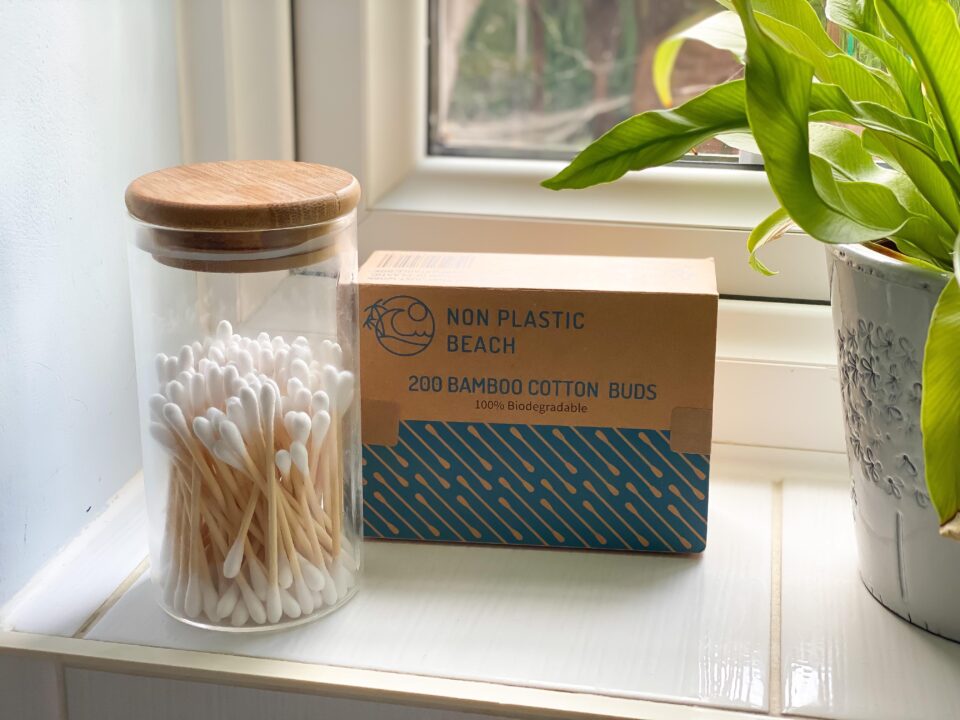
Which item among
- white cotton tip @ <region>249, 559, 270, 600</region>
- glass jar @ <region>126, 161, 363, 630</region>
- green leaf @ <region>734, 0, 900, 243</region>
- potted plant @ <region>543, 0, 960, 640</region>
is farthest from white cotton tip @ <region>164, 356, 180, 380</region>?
green leaf @ <region>734, 0, 900, 243</region>

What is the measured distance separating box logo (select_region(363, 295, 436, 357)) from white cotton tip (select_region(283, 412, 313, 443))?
103 millimetres

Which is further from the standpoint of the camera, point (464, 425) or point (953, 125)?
point (464, 425)

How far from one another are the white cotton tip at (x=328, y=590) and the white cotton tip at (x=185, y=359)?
134 mm

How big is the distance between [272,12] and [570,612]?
1.55 ft

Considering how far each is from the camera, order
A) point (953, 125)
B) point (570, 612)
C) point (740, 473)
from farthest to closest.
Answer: point (740, 473), point (570, 612), point (953, 125)

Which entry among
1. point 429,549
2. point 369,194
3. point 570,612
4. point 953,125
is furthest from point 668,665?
point 369,194

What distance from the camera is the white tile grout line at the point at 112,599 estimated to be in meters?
0.63

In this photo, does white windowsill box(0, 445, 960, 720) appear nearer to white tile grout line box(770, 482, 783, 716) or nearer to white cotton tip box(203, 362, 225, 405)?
white tile grout line box(770, 482, 783, 716)

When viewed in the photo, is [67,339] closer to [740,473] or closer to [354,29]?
[354,29]

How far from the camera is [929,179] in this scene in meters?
0.54

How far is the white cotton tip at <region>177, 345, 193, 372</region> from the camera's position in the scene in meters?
0.61

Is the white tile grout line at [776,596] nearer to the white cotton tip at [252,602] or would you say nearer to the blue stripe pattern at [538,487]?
the blue stripe pattern at [538,487]

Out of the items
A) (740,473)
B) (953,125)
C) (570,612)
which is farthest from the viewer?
(740,473)

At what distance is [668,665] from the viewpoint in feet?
1.98
